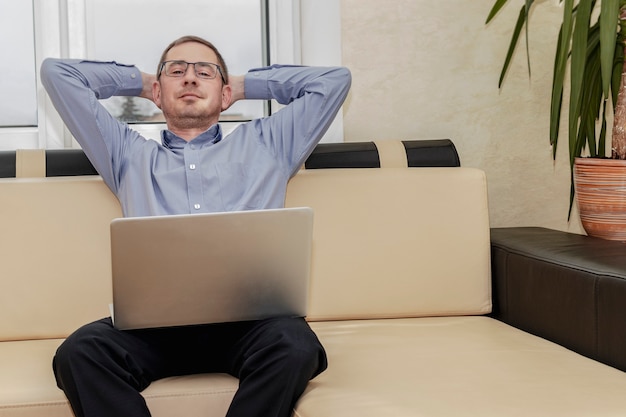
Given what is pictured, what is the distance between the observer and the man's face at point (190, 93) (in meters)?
1.96

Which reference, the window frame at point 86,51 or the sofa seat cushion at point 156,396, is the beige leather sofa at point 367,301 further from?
the window frame at point 86,51

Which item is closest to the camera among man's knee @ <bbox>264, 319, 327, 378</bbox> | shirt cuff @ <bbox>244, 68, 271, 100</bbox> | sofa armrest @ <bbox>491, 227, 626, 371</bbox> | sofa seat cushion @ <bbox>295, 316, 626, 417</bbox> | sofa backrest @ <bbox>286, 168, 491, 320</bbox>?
sofa seat cushion @ <bbox>295, 316, 626, 417</bbox>

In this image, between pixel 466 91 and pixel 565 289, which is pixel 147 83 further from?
pixel 565 289

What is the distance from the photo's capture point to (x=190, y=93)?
196cm

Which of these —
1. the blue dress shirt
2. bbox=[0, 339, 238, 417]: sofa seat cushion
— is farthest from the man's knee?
the blue dress shirt

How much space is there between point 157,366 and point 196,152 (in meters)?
0.59

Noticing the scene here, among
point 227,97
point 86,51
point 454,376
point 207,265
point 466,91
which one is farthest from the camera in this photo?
point 466,91

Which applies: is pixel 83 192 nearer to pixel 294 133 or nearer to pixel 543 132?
pixel 294 133

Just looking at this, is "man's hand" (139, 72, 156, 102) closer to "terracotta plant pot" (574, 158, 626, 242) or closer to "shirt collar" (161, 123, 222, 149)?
"shirt collar" (161, 123, 222, 149)

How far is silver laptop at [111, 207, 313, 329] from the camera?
1.31 m

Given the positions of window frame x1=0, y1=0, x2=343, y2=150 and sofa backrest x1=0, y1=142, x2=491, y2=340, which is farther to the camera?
window frame x1=0, y1=0, x2=343, y2=150

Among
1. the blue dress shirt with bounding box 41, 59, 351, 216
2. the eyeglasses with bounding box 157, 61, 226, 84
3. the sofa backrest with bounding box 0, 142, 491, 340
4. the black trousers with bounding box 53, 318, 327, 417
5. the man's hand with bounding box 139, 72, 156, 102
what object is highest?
the eyeglasses with bounding box 157, 61, 226, 84

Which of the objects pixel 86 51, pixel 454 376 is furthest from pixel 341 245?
pixel 86 51

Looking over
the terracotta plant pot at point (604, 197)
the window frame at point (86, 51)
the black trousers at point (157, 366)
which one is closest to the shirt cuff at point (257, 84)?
the window frame at point (86, 51)
